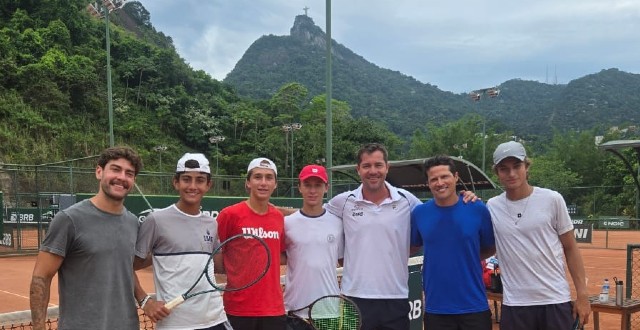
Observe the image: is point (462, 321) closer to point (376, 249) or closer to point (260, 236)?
point (376, 249)

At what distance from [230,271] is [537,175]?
→ 55.8m

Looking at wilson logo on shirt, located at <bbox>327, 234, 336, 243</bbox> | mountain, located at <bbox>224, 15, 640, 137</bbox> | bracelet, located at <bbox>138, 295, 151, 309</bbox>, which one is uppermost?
mountain, located at <bbox>224, 15, 640, 137</bbox>

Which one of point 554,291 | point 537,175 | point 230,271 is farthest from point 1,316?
point 537,175

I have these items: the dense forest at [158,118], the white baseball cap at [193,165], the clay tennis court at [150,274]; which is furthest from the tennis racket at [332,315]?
the dense forest at [158,118]

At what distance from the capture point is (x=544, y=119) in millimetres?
110750

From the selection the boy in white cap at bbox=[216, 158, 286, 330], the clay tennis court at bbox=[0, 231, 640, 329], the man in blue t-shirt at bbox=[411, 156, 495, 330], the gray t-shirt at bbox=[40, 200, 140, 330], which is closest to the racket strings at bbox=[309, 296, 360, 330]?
the boy in white cap at bbox=[216, 158, 286, 330]

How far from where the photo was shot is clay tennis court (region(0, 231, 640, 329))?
34.8 feet

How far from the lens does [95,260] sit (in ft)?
9.86

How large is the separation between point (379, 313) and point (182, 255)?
1.41 m

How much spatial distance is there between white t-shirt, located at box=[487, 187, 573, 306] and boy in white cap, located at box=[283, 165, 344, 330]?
1171 millimetres

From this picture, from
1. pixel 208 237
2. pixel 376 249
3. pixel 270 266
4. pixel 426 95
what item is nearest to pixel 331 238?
pixel 376 249

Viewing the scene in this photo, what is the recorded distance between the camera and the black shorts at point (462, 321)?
146 inches

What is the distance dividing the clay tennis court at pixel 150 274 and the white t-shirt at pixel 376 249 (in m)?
4.93

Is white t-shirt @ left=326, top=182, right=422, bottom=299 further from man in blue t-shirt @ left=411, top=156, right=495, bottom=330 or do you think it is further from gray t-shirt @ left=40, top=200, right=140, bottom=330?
gray t-shirt @ left=40, top=200, right=140, bottom=330
